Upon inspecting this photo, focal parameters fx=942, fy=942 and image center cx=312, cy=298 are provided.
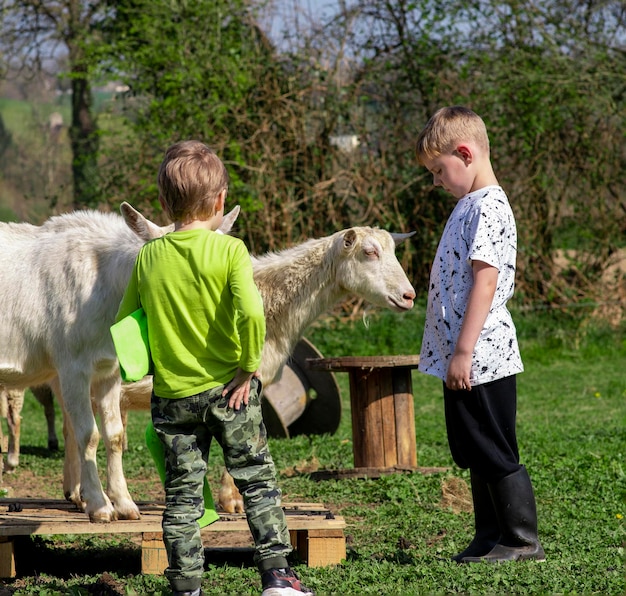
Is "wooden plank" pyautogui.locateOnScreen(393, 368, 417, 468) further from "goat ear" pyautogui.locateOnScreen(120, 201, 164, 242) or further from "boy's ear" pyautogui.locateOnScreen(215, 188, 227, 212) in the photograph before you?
"boy's ear" pyautogui.locateOnScreen(215, 188, 227, 212)

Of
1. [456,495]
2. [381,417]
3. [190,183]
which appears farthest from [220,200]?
[381,417]

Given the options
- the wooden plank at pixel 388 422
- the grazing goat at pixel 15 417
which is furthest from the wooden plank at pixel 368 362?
the grazing goat at pixel 15 417

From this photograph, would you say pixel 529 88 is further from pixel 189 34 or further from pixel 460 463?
pixel 460 463

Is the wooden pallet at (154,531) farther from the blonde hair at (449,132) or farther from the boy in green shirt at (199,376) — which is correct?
the blonde hair at (449,132)

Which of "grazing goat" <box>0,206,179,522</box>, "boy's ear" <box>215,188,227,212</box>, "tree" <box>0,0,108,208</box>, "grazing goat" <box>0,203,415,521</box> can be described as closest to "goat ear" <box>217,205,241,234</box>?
"grazing goat" <box>0,203,415,521</box>

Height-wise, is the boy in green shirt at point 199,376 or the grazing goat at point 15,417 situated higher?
the boy in green shirt at point 199,376

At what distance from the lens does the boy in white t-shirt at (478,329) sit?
3.87m

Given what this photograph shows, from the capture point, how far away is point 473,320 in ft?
12.5

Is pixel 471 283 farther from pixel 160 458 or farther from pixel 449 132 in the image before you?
pixel 160 458

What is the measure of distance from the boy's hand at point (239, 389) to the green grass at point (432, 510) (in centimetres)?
96

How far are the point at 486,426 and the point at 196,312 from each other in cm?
132

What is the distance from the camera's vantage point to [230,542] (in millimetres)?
5309

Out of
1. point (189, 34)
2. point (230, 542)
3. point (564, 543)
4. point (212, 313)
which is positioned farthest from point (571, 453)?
point (189, 34)

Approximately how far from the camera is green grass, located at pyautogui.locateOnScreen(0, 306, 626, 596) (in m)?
3.98
